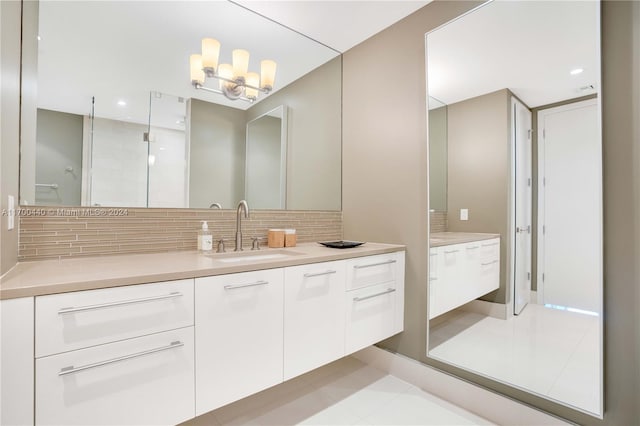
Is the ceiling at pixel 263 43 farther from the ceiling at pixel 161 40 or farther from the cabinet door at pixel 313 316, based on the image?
the cabinet door at pixel 313 316

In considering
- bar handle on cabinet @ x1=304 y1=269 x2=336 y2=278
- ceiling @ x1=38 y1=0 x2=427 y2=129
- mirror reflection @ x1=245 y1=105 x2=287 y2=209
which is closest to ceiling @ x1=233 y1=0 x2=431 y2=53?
ceiling @ x1=38 y1=0 x2=427 y2=129

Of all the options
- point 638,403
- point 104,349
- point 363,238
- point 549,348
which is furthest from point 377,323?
point 104,349

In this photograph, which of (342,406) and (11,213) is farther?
(342,406)

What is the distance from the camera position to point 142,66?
1.73 meters

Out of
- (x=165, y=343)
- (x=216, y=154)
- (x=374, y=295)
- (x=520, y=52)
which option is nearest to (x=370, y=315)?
(x=374, y=295)

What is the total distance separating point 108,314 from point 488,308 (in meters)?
2.01

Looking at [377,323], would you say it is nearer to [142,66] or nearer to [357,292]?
[357,292]

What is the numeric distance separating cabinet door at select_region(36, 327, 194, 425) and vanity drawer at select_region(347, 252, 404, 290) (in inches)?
38.0

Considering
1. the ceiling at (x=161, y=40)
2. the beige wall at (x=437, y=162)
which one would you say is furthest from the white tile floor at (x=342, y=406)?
the ceiling at (x=161, y=40)

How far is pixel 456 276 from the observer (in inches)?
78.7

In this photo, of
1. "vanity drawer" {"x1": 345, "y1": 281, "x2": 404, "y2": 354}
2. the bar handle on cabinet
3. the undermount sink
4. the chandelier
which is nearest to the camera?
the bar handle on cabinet

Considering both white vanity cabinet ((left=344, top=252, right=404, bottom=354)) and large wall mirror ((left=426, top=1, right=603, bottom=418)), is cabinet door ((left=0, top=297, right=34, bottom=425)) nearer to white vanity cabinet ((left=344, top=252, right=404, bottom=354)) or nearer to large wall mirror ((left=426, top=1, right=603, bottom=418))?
white vanity cabinet ((left=344, top=252, right=404, bottom=354))

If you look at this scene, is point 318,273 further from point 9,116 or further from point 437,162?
point 9,116

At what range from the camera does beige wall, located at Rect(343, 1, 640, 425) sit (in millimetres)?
1255
